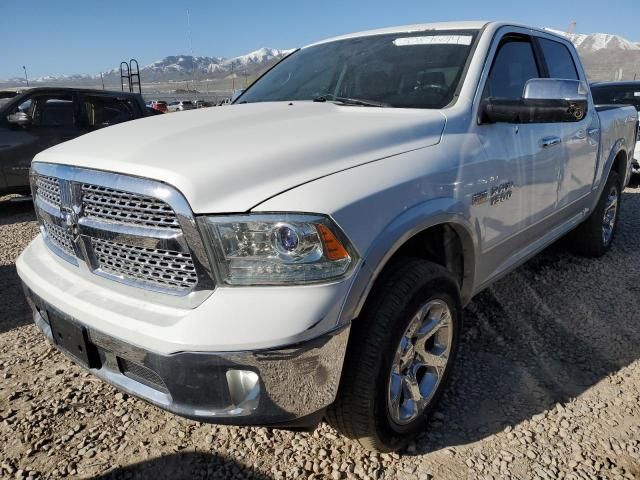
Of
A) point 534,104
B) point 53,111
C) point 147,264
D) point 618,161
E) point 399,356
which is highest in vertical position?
point 534,104

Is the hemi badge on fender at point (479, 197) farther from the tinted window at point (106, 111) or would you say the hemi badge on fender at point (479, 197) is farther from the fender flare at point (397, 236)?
the tinted window at point (106, 111)

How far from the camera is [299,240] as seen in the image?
1.58 m

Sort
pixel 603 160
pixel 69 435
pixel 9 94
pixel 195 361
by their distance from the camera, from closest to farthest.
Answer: pixel 195 361
pixel 69 435
pixel 603 160
pixel 9 94

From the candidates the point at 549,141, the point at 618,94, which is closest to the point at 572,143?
the point at 549,141

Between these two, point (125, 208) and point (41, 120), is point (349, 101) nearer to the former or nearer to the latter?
point (125, 208)

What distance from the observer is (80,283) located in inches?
78.3

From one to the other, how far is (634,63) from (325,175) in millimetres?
98216

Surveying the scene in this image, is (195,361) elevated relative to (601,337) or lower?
elevated

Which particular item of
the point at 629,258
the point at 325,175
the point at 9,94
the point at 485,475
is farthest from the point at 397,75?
the point at 9,94

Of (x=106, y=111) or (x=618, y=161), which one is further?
(x=106, y=111)

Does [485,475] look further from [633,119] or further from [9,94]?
[9,94]

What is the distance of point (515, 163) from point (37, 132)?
21.7 feet

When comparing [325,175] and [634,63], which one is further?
[634,63]

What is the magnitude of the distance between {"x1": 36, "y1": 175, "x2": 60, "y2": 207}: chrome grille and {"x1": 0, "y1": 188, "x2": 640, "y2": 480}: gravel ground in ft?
3.45
